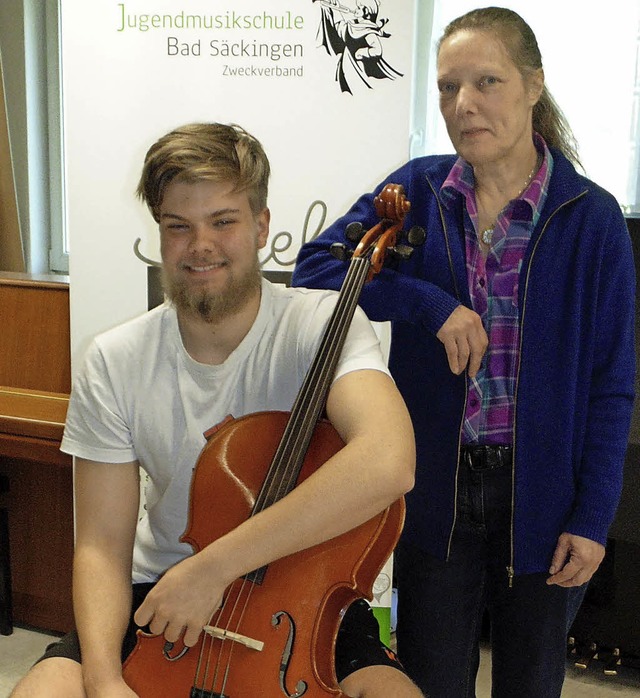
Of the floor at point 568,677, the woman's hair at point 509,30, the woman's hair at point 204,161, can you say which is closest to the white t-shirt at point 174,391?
the woman's hair at point 204,161

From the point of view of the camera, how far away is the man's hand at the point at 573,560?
4.72ft

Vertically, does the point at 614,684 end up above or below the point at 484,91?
below

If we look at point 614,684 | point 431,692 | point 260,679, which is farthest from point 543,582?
point 614,684

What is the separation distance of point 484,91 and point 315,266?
0.41 m

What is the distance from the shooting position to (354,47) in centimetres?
235

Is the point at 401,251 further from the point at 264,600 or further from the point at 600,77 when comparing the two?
the point at 600,77

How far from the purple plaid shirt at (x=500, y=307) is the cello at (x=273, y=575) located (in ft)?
0.70

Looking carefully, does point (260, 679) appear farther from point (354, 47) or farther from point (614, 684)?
point (614, 684)

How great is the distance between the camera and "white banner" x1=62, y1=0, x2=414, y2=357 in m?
2.36

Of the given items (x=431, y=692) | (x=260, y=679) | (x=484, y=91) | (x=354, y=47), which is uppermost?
(x=354, y=47)

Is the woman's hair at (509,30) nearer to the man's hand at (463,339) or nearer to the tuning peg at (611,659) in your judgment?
the man's hand at (463,339)

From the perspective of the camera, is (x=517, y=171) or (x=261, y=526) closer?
(x=261, y=526)

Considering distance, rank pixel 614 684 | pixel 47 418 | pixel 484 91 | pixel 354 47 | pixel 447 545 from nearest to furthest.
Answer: pixel 484 91 < pixel 447 545 < pixel 354 47 < pixel 47 418 < pixel 614 684

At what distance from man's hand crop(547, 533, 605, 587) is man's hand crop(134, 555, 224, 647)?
563 mm
